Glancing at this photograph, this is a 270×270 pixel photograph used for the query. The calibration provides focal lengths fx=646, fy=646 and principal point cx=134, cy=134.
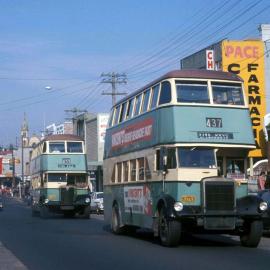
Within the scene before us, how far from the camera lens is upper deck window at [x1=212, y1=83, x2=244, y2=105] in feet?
55.7

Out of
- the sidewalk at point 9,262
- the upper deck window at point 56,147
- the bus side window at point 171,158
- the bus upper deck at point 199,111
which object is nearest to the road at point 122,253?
the sidewalk at point 9,262

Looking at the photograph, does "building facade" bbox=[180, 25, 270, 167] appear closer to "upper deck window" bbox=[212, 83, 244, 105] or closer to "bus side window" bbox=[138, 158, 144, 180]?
"bus side window" bbox=[138, 158, 144, 180]

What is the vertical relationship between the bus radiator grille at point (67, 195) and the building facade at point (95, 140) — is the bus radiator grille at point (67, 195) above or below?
below

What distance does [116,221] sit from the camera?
2145 cm

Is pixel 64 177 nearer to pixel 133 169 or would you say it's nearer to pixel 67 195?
pixel 67 195

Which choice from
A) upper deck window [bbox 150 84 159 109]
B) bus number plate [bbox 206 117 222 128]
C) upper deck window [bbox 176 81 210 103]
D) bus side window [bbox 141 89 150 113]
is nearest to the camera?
bus number plate [bbox 206 117 222 128]

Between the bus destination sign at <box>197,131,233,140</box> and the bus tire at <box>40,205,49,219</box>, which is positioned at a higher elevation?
the bus destination sign at <box>197,131,233,140</box>

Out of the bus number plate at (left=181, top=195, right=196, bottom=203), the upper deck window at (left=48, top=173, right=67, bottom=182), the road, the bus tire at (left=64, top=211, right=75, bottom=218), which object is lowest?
the road

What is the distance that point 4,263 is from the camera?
13250 millimetres

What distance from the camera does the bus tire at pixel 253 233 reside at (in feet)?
52.5

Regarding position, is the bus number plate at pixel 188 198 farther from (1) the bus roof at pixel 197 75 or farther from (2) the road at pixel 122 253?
(1) the bus roof at pixel 197 75

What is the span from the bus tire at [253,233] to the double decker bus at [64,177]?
18.0 meters

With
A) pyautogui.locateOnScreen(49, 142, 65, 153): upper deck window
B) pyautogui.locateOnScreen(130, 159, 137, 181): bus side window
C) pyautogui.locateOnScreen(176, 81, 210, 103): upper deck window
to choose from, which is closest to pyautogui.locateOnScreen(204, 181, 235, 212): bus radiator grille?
pyautogui.locateOnScreen(176, 81, 210, 103): upper deck window

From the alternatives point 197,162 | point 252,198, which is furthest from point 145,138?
point 252,198
